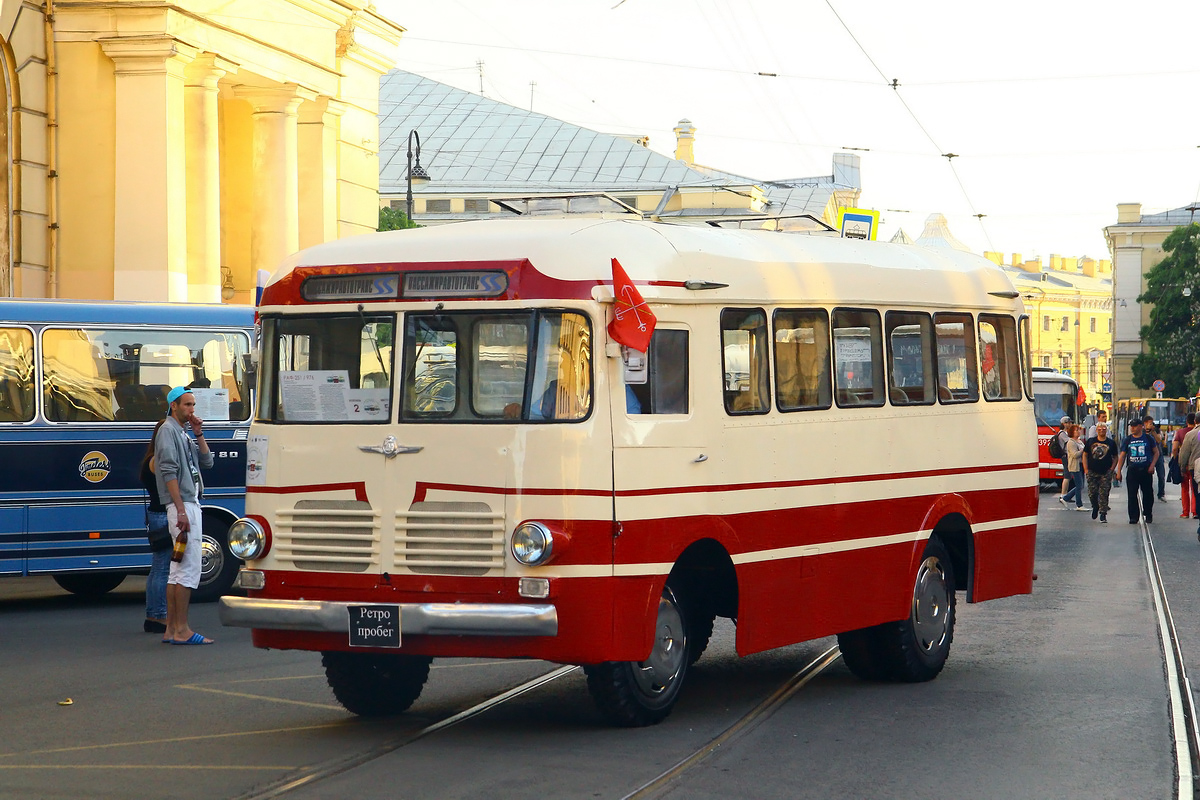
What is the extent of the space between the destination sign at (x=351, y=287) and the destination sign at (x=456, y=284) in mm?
Answer: 96

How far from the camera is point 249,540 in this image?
830 cm

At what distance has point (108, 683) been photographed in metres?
10.2

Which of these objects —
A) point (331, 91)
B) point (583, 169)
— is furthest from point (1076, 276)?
point (331, 91)

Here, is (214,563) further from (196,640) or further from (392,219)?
(392,219)

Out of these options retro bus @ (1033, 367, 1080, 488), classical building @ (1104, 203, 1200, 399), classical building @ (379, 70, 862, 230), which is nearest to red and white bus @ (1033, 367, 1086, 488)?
retro bus @ (1033, 367, 1080, 488)

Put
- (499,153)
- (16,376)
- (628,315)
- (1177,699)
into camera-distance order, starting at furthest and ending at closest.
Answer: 1. (499,153)
2. (16,376)
3. (1177,699)
4. (628,315)

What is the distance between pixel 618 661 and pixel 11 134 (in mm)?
17203

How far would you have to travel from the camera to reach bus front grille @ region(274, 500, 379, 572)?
805 centimetres

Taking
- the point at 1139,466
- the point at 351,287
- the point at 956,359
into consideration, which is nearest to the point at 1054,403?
the point at 1139,466

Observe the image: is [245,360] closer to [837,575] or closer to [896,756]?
[837,575]

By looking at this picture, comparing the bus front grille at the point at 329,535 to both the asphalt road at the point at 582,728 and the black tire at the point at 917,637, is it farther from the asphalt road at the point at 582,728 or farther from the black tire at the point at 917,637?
the black tire at the point at 917,637

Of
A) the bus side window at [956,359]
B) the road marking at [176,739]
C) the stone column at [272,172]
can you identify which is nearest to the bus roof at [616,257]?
the bus side window at [956,359]

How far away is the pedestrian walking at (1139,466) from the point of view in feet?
82.9

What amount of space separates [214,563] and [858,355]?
25.1 feet
